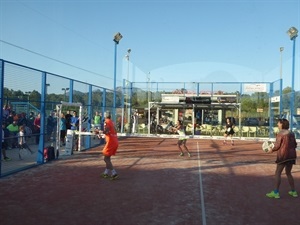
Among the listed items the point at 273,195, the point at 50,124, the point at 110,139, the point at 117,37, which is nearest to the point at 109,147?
the point at 110,139

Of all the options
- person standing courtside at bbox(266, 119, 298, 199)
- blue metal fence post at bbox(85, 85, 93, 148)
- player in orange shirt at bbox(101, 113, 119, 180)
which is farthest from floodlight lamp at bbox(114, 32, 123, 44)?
person standing courtside at bbox(266, 119, 298, 199)

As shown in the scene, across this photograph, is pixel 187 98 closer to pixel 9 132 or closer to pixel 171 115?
pixel 171 115

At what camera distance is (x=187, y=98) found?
26938mm

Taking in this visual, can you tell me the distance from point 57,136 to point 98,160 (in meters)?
1.81

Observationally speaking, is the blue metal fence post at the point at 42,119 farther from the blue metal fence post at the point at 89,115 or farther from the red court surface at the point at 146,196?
the blue metal fence post at the point at 89,115

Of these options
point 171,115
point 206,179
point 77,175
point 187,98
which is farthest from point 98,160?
point 171,115

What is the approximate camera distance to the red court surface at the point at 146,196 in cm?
619

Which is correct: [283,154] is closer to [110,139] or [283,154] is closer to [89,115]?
[110,139]

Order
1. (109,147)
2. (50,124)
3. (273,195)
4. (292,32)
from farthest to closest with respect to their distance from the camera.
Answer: (292,32)
(50,124)
(109,147)
(273,195)

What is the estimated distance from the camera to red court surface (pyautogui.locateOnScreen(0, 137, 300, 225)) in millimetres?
6191

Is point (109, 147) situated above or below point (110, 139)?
below

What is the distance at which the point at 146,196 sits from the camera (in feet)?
25.2

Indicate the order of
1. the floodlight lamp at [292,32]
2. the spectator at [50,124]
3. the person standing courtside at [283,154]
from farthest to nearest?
the floodlight lamp at [292,32] → the spectator at [50,124] → the person standing courtside at [283,154]

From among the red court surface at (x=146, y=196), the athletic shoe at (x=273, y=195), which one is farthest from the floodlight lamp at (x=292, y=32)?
the athletic shoe at (x=273, y=195)
